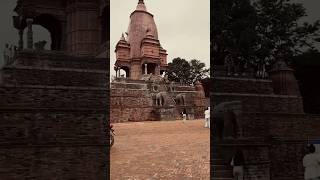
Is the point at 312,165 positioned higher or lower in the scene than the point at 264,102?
lower

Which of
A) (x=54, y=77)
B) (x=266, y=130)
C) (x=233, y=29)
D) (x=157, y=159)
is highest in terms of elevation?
(x=233, y=29)

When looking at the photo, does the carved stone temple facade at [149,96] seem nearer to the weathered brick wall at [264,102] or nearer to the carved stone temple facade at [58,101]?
the carved stone temple facade at [58,101]

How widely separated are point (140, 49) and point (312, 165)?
8132 millimetres

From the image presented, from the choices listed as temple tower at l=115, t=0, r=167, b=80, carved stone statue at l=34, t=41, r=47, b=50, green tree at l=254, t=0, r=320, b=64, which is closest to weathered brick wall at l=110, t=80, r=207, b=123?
temple tower at l=115, t=0, r=167, b=80

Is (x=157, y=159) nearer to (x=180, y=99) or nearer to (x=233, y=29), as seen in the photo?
(x=233, y=29)

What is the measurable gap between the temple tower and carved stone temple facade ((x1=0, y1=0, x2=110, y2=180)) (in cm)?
85

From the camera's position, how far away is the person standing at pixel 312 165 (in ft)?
24.1

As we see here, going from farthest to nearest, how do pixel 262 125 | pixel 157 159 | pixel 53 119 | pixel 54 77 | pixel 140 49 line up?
pixel 140 49 < pixel 262 125 < pixel 157 159 < pixel 54 77 < pixel 53 119

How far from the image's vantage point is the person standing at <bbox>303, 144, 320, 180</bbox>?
7.34 meters

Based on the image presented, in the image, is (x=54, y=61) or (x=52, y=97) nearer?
(x=52, y=97)

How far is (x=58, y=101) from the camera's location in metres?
6.86

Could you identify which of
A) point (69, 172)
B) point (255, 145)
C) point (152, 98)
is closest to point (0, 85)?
point (69, 172)

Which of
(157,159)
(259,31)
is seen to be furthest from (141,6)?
(157,159)

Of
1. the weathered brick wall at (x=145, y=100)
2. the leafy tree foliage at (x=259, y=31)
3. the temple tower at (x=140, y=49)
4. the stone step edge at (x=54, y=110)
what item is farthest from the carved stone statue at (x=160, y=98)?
the stone step edge at (x=54, y=110)
